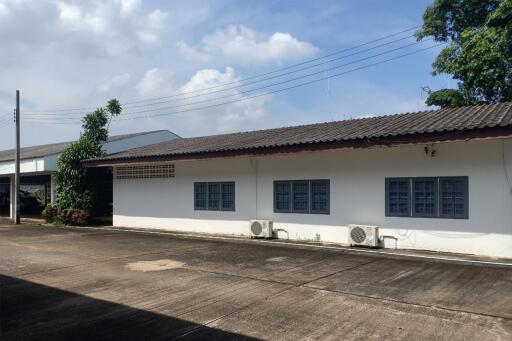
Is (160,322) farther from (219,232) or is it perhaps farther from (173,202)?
(173,202)

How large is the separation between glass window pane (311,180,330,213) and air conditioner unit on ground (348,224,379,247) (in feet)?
4.11

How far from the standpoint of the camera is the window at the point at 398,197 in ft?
38.5

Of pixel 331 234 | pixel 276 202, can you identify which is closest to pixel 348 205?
pixel 331 234

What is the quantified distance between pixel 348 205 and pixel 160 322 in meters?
8.00

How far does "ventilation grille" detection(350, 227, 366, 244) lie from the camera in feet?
39.2

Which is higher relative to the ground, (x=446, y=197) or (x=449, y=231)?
(x=446, y=197)

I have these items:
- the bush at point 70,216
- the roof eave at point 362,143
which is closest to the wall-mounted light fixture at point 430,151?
the roof eave at point 362,143

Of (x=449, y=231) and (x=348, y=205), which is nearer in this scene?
(x=449, y=231)

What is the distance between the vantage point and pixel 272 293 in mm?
7184

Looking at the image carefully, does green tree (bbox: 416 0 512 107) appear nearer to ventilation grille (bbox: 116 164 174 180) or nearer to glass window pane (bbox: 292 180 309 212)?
glass window pane (bbox: 292 180 309 212)

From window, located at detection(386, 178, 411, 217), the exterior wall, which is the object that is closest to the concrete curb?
the exterior wall

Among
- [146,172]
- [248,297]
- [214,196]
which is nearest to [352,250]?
[248,297]

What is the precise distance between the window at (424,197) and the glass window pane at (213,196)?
6.84m

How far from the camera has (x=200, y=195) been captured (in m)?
16.5
